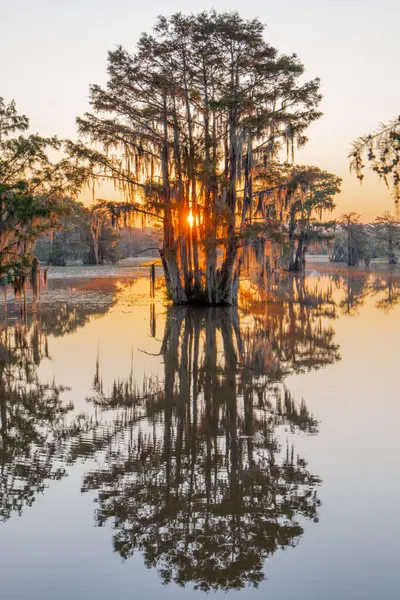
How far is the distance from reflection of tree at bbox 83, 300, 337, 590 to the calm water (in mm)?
18

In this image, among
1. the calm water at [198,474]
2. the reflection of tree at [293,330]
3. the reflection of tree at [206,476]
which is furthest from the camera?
the reflection of tree at [293,330]

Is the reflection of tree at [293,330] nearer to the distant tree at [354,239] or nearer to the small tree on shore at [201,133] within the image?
the small tree on shore at [201,133]

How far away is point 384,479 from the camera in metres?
6.09

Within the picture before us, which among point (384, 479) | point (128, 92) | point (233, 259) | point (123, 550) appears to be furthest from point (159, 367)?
point (128, 92)

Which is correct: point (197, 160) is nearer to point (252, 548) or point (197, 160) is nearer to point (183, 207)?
point (183, 207)

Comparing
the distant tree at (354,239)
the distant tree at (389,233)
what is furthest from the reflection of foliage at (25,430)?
the distant tree at (389,233)

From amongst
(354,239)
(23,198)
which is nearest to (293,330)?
(23,198)

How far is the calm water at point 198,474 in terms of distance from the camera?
173 inches

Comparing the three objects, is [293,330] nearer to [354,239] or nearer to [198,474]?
[198,474]

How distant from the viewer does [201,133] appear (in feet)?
77.6

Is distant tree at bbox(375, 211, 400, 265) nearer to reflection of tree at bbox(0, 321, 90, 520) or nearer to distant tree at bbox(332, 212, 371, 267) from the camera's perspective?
distant tree at bbox(332, 212, 371, 267)

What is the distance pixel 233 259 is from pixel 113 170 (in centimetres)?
629

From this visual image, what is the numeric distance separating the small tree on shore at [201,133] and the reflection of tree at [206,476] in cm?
1214

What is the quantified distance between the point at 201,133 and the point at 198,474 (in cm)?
1923
